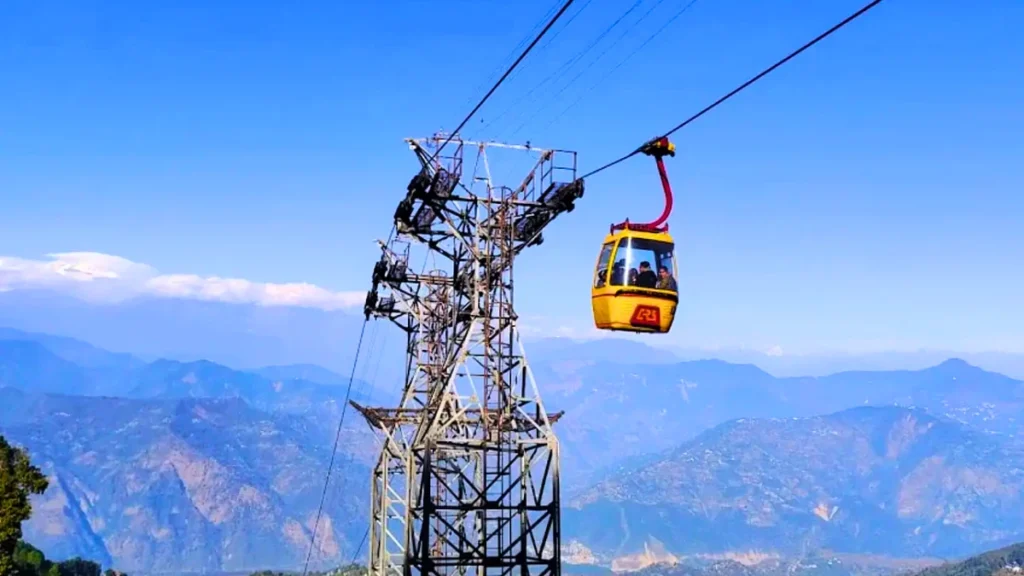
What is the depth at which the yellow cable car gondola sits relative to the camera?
57.0ft

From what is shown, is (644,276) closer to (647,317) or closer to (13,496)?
(647,317)

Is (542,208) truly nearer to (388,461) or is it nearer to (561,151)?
(561,151)

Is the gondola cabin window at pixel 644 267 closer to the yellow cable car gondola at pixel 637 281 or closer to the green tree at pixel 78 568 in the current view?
the yellow cable car gondola at pixel 637 281

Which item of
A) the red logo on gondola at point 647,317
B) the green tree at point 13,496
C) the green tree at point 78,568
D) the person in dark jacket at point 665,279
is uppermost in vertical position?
the person in dark jacket at point 665,279

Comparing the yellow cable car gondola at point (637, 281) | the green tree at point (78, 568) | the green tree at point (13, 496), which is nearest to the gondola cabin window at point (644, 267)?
the yellow cable car gondola at point (637, 281)

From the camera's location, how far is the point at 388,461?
27672mm

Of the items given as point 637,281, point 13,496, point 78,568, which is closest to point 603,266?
point 637,281

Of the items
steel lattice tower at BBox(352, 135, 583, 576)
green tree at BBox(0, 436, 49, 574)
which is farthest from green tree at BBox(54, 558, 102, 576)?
A: steel lattice tower at BBox(352, 135, 583, 576)

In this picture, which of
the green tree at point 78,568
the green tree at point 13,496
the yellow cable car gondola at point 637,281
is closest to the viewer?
the yellow cable car gondola at point 637,281

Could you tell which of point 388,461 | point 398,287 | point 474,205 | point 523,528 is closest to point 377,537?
point 388,461

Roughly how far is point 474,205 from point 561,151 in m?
2.40

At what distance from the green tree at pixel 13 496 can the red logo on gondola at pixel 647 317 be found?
81.3 feet

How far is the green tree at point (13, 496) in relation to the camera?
33.3 metres

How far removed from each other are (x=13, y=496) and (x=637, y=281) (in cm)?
2635
